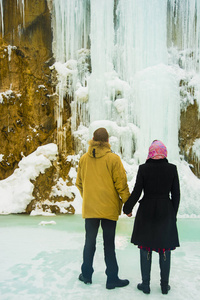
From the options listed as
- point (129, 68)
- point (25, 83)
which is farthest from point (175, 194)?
point (25, 83)

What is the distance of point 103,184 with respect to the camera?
2.27 m

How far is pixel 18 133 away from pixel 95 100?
280 cm

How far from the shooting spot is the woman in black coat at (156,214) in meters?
2.07

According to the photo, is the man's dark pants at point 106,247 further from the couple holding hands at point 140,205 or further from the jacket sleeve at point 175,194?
the jacket sleeve at point 175,194

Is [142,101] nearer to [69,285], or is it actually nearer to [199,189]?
[199,189]

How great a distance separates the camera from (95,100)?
28.5 feet

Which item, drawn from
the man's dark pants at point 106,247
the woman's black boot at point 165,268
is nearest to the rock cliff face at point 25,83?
the man's dark pants at point 106,247

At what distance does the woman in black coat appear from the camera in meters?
2.07

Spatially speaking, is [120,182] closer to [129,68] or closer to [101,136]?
[101,136]

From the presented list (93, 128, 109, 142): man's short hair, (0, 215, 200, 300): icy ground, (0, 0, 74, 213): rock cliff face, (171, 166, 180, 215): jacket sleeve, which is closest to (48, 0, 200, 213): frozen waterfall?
(0, 0, 74, 213): rock cliff face

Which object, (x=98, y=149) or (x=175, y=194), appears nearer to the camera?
(x=175, y=194)

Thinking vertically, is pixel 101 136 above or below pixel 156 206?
above

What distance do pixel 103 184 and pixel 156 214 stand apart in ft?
1.55

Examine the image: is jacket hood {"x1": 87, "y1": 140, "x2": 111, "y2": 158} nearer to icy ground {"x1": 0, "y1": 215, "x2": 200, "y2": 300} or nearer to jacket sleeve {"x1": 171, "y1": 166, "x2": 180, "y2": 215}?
jacket sleeve {"x1": 171, "y1": 166, "x2": 180, "y2": 215}
